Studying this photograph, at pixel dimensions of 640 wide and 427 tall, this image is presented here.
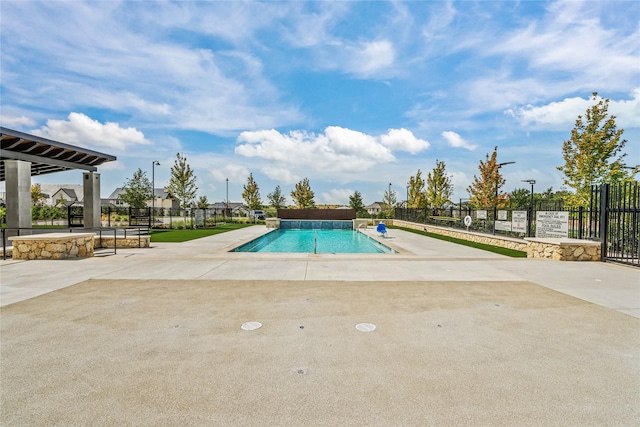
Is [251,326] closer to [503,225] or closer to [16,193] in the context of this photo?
[503,225]

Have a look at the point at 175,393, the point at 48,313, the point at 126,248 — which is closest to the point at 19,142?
the point at 126,248

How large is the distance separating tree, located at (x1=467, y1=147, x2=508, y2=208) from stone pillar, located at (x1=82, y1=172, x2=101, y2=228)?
97.8 ft

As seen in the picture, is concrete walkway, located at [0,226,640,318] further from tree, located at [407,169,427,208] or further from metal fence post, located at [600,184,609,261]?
tree, located at [407,169,427,208]

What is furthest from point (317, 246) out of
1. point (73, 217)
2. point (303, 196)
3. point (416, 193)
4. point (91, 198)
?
point (303, 196)

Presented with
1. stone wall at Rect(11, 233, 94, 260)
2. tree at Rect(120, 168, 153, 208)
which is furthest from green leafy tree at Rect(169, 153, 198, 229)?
stone wall at Rect(11, 233, 94, 260)

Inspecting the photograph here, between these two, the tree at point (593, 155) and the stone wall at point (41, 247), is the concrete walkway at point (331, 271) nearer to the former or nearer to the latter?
the stone wall at point (41, 247)

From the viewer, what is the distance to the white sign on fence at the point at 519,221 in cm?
1505

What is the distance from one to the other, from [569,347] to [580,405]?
139cm

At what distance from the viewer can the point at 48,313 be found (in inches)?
200

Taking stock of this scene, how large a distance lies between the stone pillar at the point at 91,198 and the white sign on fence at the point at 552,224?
78.3 feet

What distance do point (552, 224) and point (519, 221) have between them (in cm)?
262

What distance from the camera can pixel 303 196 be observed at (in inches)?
2146

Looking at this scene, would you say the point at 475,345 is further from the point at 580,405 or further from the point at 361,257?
the point at 361,257

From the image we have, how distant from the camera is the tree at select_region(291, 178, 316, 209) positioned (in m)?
54.3
